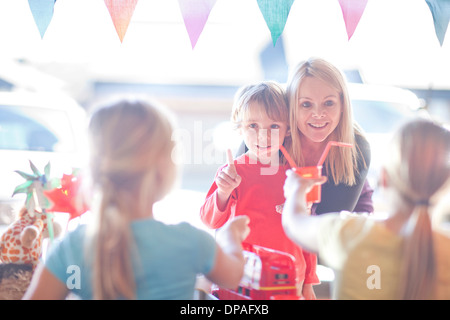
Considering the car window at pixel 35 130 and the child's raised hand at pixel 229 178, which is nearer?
the child's raised hand at pixel 229 178

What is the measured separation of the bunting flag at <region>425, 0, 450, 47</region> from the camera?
54.9 inches

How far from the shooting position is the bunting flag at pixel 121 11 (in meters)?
1.37

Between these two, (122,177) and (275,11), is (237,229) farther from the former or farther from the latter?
(275,11)

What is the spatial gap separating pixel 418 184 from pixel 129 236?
2.08 ft

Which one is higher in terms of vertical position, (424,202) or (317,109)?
(317,109)

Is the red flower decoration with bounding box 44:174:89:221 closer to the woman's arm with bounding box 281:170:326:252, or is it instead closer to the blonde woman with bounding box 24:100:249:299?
the blonde woman with bounding box 24:100:249:299

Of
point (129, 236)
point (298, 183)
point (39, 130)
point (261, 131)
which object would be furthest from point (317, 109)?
point (39, 130)

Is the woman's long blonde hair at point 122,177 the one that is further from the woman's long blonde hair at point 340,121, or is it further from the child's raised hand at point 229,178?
the woman's long blonde hair at point 340,121

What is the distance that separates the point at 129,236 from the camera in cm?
97

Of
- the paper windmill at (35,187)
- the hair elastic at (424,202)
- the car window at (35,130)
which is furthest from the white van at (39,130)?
the hair elastic at (424,202)

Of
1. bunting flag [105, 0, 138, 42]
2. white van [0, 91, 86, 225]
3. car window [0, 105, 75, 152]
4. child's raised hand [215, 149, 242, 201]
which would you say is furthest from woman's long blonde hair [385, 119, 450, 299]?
car window [0, 105, 75, 152]

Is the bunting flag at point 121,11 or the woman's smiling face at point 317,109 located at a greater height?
the bunting flag at point 121,11

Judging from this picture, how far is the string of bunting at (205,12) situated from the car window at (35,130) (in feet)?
5.41

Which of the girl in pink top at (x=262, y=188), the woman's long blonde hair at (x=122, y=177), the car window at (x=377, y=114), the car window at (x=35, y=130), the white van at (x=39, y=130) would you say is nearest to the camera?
the woman's long blonde hair at (x=122, y=177)
